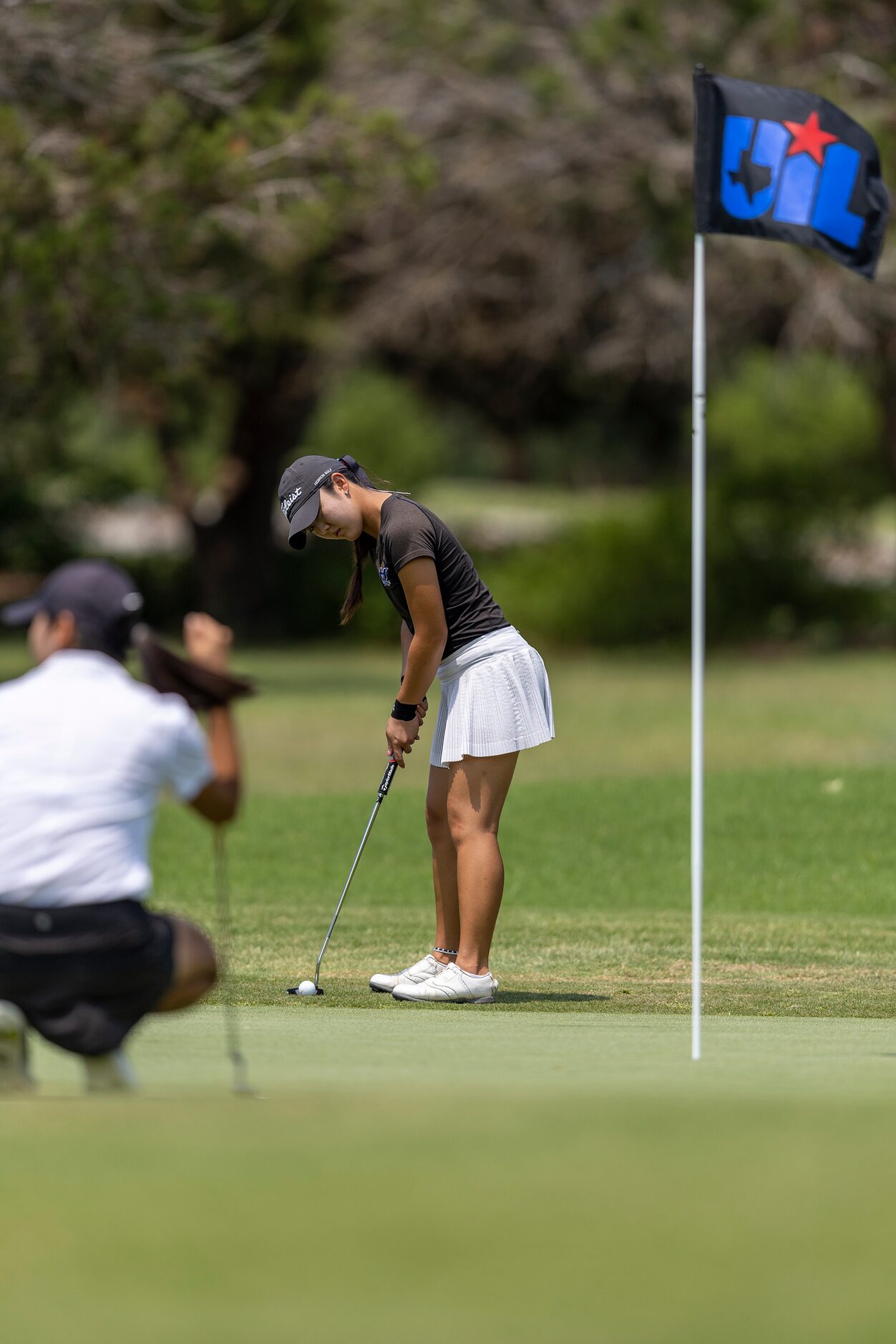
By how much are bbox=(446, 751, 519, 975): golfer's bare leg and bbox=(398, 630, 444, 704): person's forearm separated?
0.31 metres

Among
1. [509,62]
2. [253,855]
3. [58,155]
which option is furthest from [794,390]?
[253,855]

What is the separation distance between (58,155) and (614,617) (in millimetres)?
12144

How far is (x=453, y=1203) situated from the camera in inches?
176

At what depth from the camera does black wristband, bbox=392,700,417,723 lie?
7.50 meters

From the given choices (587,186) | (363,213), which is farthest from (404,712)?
(587,186)

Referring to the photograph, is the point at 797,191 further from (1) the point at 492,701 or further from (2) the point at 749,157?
(1) the point at 492,701

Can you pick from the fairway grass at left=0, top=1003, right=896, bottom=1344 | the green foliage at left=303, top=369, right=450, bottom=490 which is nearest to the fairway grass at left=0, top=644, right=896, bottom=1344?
the fairway grass at left=0, top=1003, right=896, bottom=1344

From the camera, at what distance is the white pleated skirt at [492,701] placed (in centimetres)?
741

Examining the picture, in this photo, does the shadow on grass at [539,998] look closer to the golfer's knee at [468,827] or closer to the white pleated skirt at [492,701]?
the golfer's knee at [468,827]

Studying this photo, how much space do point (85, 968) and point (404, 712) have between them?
2.56m

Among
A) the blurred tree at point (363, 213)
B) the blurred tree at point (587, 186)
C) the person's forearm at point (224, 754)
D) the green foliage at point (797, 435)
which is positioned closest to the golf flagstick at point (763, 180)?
the person's forearm at point (224, 754)

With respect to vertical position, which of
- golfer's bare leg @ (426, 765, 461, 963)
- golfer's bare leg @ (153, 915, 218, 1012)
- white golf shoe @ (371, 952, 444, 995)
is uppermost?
golfer's bare leg @ (153, 915, 218, 1012)

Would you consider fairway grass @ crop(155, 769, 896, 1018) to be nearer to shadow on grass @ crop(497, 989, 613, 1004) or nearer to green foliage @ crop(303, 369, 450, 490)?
shadow on grass @ crop(497, 989, 613, 1004)

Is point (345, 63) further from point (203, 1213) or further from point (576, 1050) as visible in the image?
point (203, 1213)
